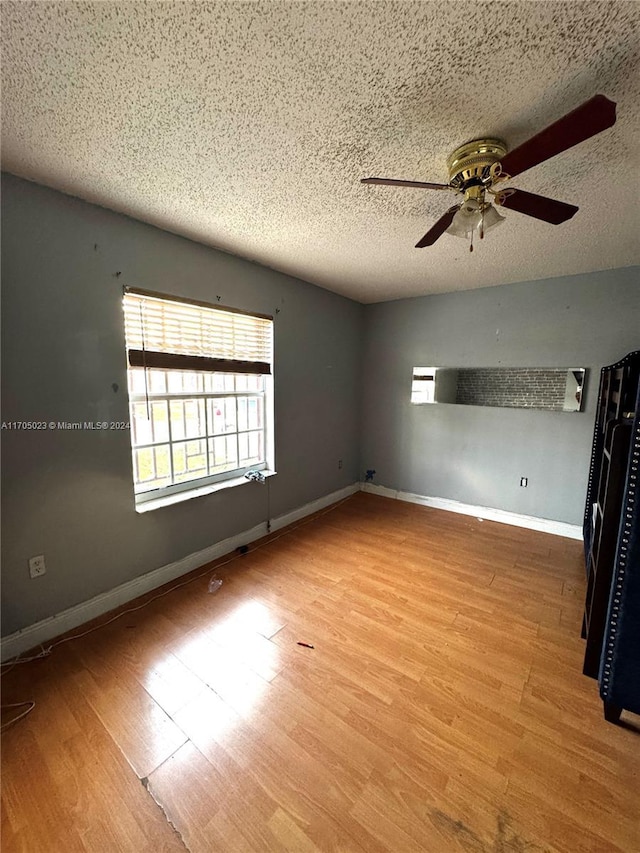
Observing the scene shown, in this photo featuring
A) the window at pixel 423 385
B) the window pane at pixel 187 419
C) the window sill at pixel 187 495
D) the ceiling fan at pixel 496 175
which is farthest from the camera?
the window at pixel 423 385

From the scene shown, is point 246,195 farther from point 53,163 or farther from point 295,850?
point 295,850

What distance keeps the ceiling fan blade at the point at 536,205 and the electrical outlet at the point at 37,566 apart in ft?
9.21

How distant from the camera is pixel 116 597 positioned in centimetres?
203

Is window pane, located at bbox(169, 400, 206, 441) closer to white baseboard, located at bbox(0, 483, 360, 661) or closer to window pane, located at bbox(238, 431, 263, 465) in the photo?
window pane, located at bbox(238, 431, 263, 465)

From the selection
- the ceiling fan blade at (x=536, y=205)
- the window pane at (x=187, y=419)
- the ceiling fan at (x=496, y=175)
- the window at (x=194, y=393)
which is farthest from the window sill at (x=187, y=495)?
the ceiling fan blade at (x=536, y=205)

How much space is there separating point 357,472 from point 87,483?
3.06 metres

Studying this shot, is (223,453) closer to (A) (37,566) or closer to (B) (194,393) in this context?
(B) (194,393)

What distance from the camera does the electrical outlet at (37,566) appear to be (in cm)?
170

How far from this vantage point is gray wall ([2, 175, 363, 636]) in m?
1.61

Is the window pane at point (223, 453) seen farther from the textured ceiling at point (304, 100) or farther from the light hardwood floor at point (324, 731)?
the textured ceiling at point (304, 100)

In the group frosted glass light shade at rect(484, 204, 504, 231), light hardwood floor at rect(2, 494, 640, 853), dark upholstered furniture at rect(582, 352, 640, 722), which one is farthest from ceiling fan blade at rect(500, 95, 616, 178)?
light hardwood floor at rect(2, 494, 640, 853)

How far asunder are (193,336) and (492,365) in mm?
2853

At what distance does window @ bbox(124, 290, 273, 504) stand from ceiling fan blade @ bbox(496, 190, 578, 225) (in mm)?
1905

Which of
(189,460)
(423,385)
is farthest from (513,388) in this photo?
(189,460)
